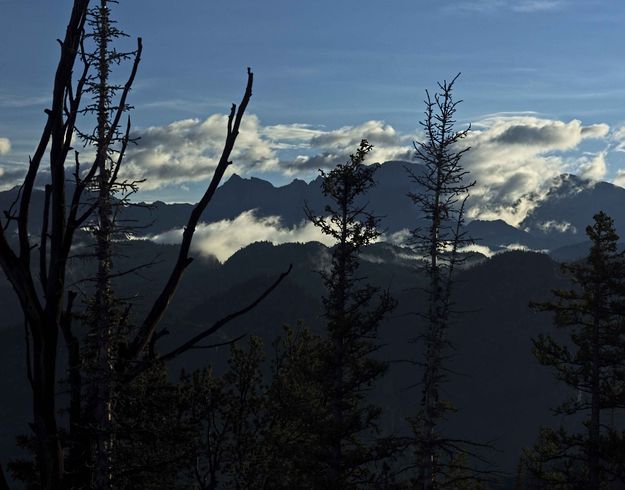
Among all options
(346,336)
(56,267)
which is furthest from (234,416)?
(56,267)

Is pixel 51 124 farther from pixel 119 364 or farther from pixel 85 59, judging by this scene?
pixel 119 364

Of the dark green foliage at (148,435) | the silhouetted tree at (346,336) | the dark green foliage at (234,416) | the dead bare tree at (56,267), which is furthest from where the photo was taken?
the silhouetted tree at (346,336)

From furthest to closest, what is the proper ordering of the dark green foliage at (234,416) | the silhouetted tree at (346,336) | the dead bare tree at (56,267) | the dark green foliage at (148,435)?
the silhouetted tree at (346,336), the dark green foliage at (234,416), the dark green foliage at (148,435), the dead bare tree at (56,267)

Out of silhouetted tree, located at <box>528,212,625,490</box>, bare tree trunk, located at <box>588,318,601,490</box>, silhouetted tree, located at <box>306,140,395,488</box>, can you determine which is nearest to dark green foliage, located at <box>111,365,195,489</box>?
silhouetted tree, located at <box>306,140,395,488</box>

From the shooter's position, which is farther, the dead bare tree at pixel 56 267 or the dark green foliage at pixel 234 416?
the dark green foliage at pixel 234 416

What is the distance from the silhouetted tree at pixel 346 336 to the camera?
2281cm

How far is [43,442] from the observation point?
1.66 meters

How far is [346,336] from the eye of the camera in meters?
24.2

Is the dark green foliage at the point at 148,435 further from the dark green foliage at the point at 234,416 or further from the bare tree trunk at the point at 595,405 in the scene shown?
the bare tree trunk at the point at 595,405

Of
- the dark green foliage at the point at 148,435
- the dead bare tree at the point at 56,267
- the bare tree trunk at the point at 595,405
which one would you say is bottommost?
the bare tree trunk at the point at 595,405

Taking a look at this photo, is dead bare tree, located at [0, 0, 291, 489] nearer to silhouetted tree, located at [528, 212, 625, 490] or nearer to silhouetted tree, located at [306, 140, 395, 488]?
silhouetted tree, located at [306, 140, 395, 488]

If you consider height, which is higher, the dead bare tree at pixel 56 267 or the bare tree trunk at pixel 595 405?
the dead bare tree at pixel 56 267

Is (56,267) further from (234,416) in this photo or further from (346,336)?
(346,336)

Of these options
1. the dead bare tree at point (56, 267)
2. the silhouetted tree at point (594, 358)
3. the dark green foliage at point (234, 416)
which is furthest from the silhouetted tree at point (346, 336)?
the dead bare tree at point (56, 267)
